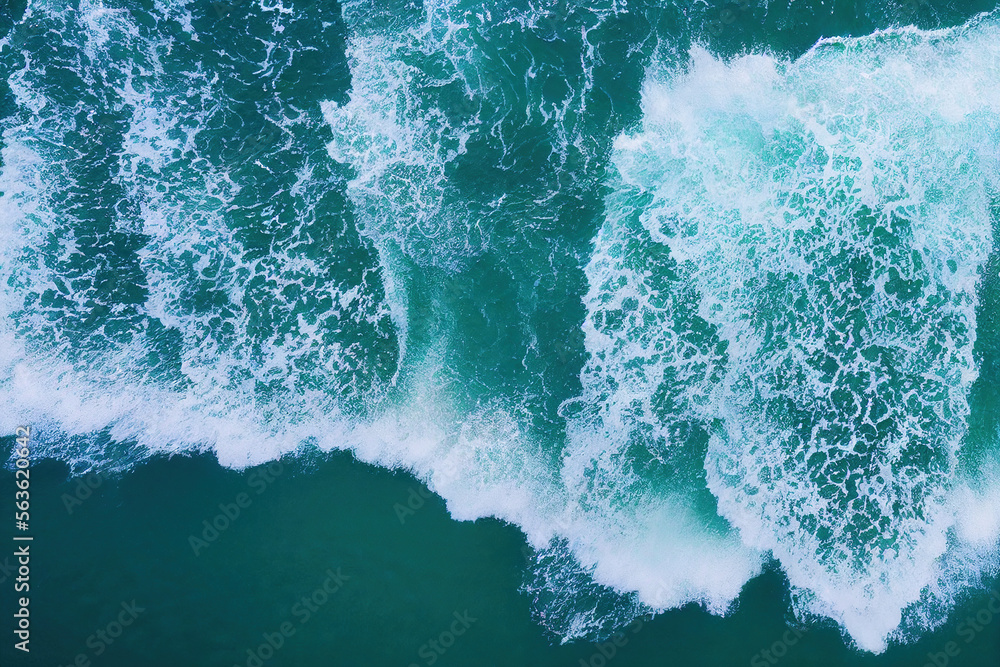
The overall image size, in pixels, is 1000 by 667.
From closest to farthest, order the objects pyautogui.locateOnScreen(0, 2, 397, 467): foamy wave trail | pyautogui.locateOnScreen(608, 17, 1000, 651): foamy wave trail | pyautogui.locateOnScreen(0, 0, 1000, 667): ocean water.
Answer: pyautogui.locateOnScreen(0, 0, 1000, 667): ocean water → pyautogui.locateOnScreen(0, 2, 397, 467): foamy wave trail → pyautogui.locateOnScreen(608, 17, 1000, 651): foamy wave trail

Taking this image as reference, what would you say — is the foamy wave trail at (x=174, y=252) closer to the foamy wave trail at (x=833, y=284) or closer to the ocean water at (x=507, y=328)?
the ocean water at (x=507, y=328)

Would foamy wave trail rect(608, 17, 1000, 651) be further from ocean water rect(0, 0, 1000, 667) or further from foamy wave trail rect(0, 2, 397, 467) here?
foamy wave trail rect(0, 2, 397, 467)

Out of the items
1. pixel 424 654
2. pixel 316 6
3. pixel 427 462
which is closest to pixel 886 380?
pixel 427 462

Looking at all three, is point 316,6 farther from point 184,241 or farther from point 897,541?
point 897,541

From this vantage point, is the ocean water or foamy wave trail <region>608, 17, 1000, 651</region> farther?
foamy wave trail <region>608, 17, 1000, 651</region>

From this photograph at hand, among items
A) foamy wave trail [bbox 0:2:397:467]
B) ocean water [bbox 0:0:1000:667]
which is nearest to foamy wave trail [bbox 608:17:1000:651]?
ocean water [bbox 0:0:1000:667]

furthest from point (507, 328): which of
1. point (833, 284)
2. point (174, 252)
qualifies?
point (174, 252)

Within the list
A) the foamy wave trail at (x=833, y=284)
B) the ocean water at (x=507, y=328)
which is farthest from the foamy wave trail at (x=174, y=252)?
the foamy wave trail at (x=833, y=284)
